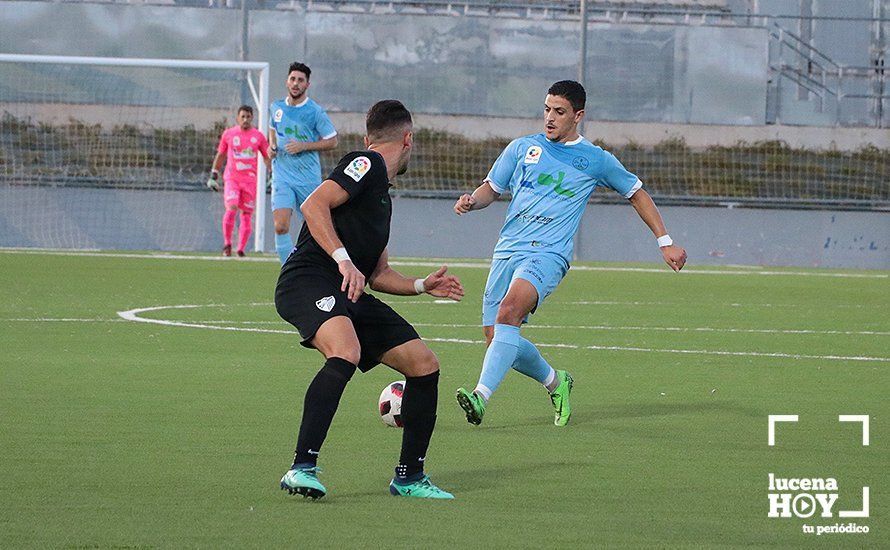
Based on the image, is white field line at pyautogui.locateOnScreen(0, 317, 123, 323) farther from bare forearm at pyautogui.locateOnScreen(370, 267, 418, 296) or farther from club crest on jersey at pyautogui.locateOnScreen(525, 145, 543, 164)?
bare forearm at pyautogui.locateOnScreen(370, 267, 418, 296)

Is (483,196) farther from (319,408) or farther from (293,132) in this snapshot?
(293,132)

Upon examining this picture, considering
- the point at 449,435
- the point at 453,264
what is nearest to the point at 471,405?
the point at 449,435

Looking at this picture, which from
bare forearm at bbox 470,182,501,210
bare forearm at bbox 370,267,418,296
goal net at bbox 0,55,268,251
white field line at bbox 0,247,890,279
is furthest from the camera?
goal net at bbox 0,55,268,251

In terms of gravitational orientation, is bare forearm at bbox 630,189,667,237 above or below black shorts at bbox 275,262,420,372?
above

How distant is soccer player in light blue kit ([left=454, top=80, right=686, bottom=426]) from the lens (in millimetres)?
8453

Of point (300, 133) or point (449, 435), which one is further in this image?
point (300, 133)

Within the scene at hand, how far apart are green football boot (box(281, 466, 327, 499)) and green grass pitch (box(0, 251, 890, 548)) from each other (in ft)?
0.17

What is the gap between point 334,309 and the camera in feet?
20.4

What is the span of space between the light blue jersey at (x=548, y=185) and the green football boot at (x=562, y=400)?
0.74 meters

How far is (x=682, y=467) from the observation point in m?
6.91

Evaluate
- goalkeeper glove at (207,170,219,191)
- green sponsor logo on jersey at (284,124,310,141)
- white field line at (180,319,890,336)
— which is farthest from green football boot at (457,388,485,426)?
goalkeeper glove at (207,170,219,191)

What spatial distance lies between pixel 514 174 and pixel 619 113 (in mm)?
22864

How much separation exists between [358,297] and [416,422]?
56 centimetres

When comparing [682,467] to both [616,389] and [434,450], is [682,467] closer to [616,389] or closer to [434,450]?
[434,450]
